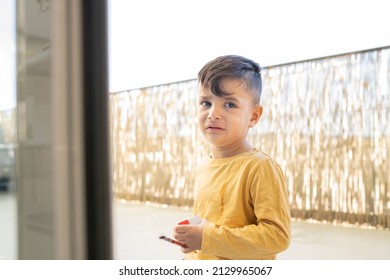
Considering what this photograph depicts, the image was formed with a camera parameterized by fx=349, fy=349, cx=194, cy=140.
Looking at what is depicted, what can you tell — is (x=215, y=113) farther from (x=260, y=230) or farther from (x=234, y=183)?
(x=260, y=230)

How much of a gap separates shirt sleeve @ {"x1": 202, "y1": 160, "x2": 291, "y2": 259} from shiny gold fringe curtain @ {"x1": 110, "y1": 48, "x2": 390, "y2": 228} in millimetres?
1936

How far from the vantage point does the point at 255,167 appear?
0.76 m

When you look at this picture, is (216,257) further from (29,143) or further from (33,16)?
(33,16)

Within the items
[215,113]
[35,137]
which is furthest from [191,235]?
[35,137]

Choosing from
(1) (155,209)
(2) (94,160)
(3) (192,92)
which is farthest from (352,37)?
(2) (94,160)

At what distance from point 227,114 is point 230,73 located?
95 mm

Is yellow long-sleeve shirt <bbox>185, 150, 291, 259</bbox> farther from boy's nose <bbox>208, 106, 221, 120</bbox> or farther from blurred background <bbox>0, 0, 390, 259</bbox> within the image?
blurred background <bbox>0, 0, 390, 259</bbox>

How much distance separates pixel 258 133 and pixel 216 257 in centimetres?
225

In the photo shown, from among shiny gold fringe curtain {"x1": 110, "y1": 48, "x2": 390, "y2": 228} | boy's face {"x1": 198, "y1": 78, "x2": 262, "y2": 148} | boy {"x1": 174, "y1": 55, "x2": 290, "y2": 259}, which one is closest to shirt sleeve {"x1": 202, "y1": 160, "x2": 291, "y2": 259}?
boy {"x1": 174, "y1": 55, "x2": 290, "y2": 259}

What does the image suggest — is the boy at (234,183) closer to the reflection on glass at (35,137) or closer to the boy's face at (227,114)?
the boy's face at (227,114)

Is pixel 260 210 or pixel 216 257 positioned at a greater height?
pixel 260 210

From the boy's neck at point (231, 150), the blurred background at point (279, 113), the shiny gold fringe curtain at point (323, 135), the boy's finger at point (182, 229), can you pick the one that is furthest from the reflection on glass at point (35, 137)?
the shiny gold fringe curtain at point (323, 135)

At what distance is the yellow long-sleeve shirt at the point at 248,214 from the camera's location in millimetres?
738

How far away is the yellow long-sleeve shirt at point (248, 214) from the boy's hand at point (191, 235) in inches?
0.5
